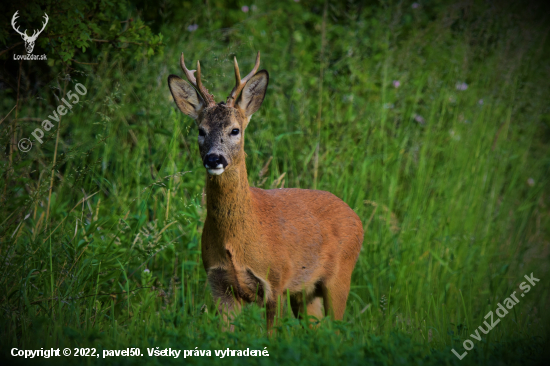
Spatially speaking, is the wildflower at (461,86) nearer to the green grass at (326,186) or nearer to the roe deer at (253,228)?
the green grass at (326,186)

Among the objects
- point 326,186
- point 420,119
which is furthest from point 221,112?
point 420,119

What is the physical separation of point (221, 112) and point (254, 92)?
348mm

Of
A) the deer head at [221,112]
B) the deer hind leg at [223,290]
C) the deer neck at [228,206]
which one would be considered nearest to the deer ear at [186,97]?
the deer head at [221,112]

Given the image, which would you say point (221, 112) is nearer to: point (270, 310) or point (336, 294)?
point (270, 310)

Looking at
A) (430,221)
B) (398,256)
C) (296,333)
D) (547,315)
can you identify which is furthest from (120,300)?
(547,315)

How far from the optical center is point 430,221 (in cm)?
551

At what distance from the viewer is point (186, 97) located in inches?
163

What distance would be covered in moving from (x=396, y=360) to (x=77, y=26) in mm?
Result: 3088

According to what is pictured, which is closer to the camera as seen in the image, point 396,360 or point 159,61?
point 396,360

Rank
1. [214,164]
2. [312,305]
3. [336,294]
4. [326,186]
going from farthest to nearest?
[326,186] → [312,305] → [336,294] → [214,164]

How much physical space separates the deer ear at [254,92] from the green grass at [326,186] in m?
0.40

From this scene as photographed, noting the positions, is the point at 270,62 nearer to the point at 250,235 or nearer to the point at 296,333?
the point at 250,235

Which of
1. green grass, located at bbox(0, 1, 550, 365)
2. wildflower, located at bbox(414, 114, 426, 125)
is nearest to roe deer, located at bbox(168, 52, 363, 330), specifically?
green grass, located at bbox(0, 1, 550, 365)

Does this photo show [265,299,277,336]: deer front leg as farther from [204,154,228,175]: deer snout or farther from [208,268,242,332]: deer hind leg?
[204,154,228,175]: deer snout
